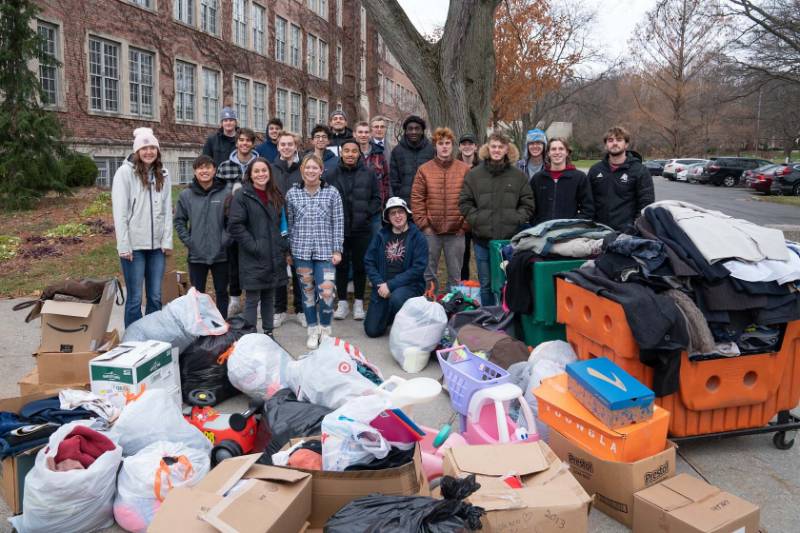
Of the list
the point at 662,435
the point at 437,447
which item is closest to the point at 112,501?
the point at 437,447

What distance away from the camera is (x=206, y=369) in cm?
473

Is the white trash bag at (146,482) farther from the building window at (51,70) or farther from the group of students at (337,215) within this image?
the building window at (51,70)

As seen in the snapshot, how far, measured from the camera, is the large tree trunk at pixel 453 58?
914 cm

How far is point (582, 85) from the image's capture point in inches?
1233

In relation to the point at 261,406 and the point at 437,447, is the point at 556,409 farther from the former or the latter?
the point at 261,406

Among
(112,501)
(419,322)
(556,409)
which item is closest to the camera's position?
(112,501)

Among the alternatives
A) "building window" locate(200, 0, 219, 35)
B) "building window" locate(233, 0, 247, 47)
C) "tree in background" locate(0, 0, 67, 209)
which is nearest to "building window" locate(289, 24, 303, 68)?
"building window" locate(233, 0, 247, 47)

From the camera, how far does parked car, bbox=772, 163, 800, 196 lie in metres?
27.5

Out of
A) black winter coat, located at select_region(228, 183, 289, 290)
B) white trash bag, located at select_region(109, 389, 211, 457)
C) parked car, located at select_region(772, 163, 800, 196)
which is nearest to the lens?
white trash bag, located at select_region(109, 389, 211, 457)

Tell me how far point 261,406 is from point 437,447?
1420 millimetres

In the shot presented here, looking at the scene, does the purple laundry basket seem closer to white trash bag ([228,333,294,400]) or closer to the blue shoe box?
the blue shoe box

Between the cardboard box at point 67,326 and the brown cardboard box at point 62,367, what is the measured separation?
0.18 meters

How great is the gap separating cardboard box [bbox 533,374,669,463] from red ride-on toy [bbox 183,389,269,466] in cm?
174

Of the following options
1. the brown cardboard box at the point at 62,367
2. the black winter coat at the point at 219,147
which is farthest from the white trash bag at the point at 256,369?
the black winter coat at the point at 219,147
